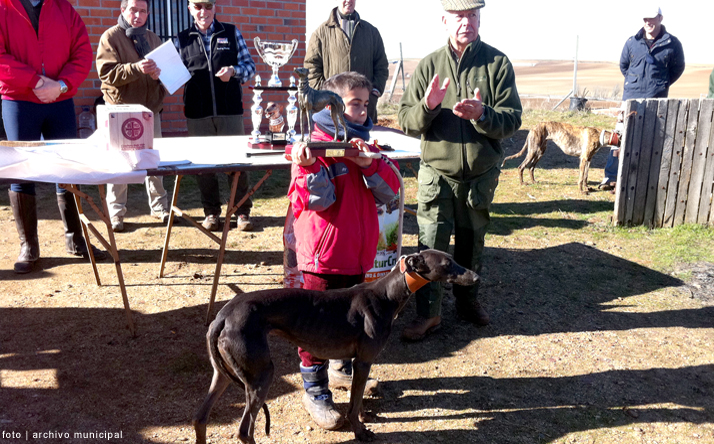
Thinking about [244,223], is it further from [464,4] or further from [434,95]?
[464,4]

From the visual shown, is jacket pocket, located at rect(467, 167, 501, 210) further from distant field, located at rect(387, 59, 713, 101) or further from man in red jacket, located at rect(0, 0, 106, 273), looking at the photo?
distant field, located at rect(387, 59, 713, 101)

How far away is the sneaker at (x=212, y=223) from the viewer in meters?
6.31

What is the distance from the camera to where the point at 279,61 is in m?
4.58

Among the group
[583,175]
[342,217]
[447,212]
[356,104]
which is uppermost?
[356,104]

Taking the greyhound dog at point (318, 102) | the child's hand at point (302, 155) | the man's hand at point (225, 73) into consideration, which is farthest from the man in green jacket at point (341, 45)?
the child's hand at point (302, 155)

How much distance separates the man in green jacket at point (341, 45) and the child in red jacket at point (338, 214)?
356 centimetres

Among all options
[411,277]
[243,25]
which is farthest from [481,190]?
[243,25]

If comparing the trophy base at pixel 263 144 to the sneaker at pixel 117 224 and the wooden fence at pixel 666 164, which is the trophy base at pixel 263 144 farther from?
the wooden fence at pixel 666 164

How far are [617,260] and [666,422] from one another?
2.79m

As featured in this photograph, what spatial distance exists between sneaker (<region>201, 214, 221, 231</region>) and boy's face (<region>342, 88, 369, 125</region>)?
3636 mm

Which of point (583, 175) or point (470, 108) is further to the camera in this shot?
point (583, 175)

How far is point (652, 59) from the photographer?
7918 millimetres

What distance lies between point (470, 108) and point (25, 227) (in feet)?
13.1

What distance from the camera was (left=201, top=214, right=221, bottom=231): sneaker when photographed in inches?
249
